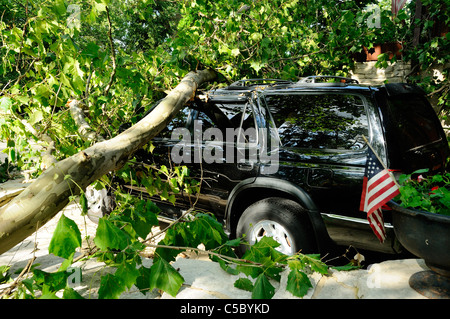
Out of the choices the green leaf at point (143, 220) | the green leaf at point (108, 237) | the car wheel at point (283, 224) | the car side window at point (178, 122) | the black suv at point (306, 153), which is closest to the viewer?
the green leaf at point (108, 237)

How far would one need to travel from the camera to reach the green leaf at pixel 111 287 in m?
1.69

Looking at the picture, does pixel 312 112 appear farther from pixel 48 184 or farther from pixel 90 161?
pixel 48 184

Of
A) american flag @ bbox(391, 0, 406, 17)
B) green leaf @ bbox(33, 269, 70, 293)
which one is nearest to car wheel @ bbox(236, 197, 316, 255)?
green leaf @ bbox(33, 269, 70, 293)

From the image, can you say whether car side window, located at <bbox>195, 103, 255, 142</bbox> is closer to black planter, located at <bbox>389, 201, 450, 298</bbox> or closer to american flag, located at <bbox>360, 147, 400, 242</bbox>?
american flag, located at <bbox>360, 147, 400, 242</bbox>

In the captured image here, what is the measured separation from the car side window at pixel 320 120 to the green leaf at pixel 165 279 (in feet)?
6.07

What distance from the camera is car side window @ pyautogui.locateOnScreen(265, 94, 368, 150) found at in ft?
9.43

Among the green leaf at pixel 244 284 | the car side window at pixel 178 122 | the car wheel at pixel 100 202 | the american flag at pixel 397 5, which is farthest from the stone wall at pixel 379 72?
the green leaf at pixel 244 284

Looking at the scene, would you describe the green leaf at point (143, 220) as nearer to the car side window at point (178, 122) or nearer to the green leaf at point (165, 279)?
the green leaf at point (165, 279)

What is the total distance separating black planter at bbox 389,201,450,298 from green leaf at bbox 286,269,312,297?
0.64 meters

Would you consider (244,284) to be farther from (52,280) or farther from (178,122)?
(178,122)

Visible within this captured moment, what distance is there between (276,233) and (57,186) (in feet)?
6.79

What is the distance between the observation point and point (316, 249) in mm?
3012

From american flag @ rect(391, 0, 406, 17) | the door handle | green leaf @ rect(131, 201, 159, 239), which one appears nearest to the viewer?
green leaf @ rect(131, 201, 159, 239)
